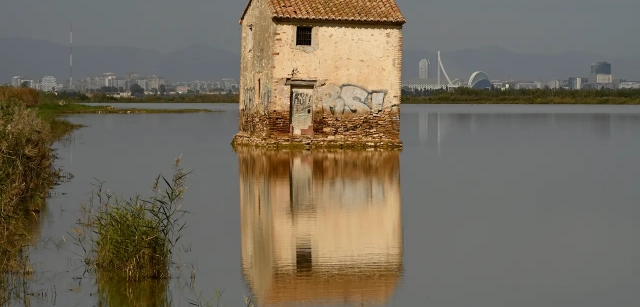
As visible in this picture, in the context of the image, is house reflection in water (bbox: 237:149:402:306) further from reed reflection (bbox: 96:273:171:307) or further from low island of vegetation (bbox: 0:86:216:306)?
low island of vegetation (bbox: 0:86:216:306)

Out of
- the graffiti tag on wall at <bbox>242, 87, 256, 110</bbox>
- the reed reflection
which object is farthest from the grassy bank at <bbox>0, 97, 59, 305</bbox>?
the graffiti tag on wall at <bbox>242, 87, 256, 110</bbox>

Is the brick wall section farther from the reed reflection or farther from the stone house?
the reed reflection

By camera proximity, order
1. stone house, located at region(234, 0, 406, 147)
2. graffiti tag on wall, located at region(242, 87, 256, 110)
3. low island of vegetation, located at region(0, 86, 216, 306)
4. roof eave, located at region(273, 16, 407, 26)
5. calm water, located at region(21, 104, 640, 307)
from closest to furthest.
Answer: calm water, located at region(21, 104, 640, 307) < low island of vegetation, located at region(0, 86, 216, 306) < roof eave, located at region(273, 16, 407, 26) < stone house, located at region(234, 0, 406, 147) < graffiti tag on wall, located at region(242, 87, 256, 110)

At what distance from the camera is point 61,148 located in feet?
103

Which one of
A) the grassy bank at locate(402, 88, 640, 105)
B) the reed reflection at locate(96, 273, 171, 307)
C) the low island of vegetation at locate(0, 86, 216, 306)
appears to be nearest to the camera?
the reed reflection at locate(96, 273, 171, 307)

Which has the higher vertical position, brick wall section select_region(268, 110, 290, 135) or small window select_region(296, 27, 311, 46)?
small window select_region(296, 27, 311, 46)

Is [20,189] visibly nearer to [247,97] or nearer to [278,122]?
[278,122]

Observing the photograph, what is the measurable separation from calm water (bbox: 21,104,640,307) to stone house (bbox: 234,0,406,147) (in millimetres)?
1348

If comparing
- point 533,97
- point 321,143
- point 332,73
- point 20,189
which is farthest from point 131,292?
point 533,97

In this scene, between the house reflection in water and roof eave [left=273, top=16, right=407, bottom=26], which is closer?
the house reflection in water

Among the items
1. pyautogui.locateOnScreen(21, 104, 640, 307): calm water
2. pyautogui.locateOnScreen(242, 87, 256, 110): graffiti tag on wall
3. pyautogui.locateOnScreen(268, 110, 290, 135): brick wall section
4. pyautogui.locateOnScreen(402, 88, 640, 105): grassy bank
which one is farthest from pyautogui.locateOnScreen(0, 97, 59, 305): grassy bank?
pyautogui.locateOnScreen(402, 88, 640, 105): grassy bank

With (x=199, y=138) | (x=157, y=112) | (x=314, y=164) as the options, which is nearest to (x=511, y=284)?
(x=314, y=164)

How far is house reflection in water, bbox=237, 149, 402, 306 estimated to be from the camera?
428 inches

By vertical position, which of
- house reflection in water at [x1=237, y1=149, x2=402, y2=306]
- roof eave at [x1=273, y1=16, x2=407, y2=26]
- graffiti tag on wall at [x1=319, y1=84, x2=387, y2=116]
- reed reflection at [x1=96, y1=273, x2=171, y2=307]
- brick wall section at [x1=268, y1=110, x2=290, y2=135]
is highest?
roof eave at [x1=273, y1=16, x2=407, y2=26]
